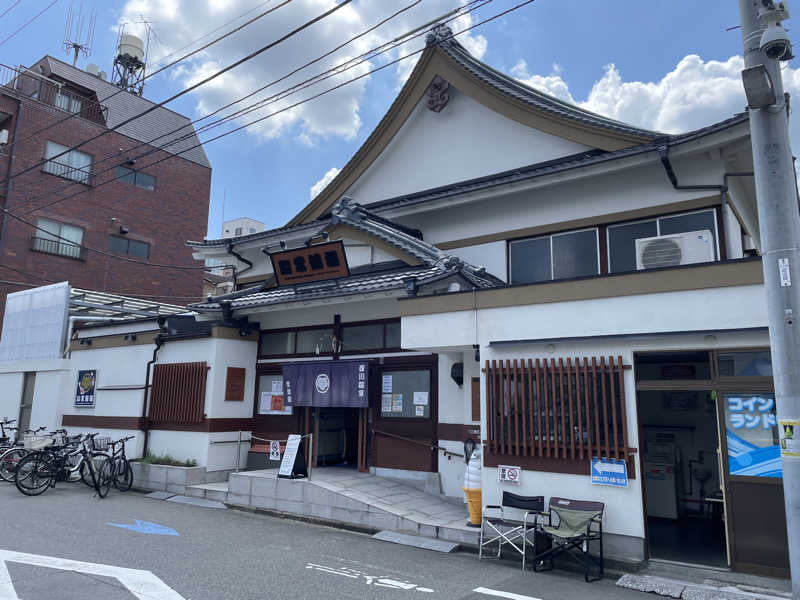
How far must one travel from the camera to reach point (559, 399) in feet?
26.2

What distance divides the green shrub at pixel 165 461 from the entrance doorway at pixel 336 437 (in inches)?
118

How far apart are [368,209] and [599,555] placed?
8.89 metres

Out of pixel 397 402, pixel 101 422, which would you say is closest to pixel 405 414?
pixel 397 402

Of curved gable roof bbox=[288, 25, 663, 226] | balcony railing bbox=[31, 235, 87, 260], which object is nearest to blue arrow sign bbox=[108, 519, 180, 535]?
curved gable roof bbox=[288, 25, 663, 226]

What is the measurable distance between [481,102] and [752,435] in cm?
886

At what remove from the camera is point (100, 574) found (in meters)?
6.57

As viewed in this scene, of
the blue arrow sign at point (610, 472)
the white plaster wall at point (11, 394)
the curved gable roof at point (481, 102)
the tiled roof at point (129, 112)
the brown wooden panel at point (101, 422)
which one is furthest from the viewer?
the tiled roof at point (129, 112)

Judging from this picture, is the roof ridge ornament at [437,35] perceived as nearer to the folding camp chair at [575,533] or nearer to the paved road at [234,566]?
the folding camp chair at [575,533]

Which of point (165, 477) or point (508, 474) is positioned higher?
point (508, 474)

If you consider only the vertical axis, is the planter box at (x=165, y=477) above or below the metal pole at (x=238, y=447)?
below

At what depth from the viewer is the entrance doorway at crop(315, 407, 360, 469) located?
13.2 meters

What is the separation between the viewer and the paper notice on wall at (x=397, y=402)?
38.4ft

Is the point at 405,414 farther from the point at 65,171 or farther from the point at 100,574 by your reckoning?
the point at 65,171

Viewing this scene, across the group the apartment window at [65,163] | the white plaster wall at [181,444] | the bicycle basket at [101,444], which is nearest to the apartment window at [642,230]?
the white plaster wall at [181,444]
